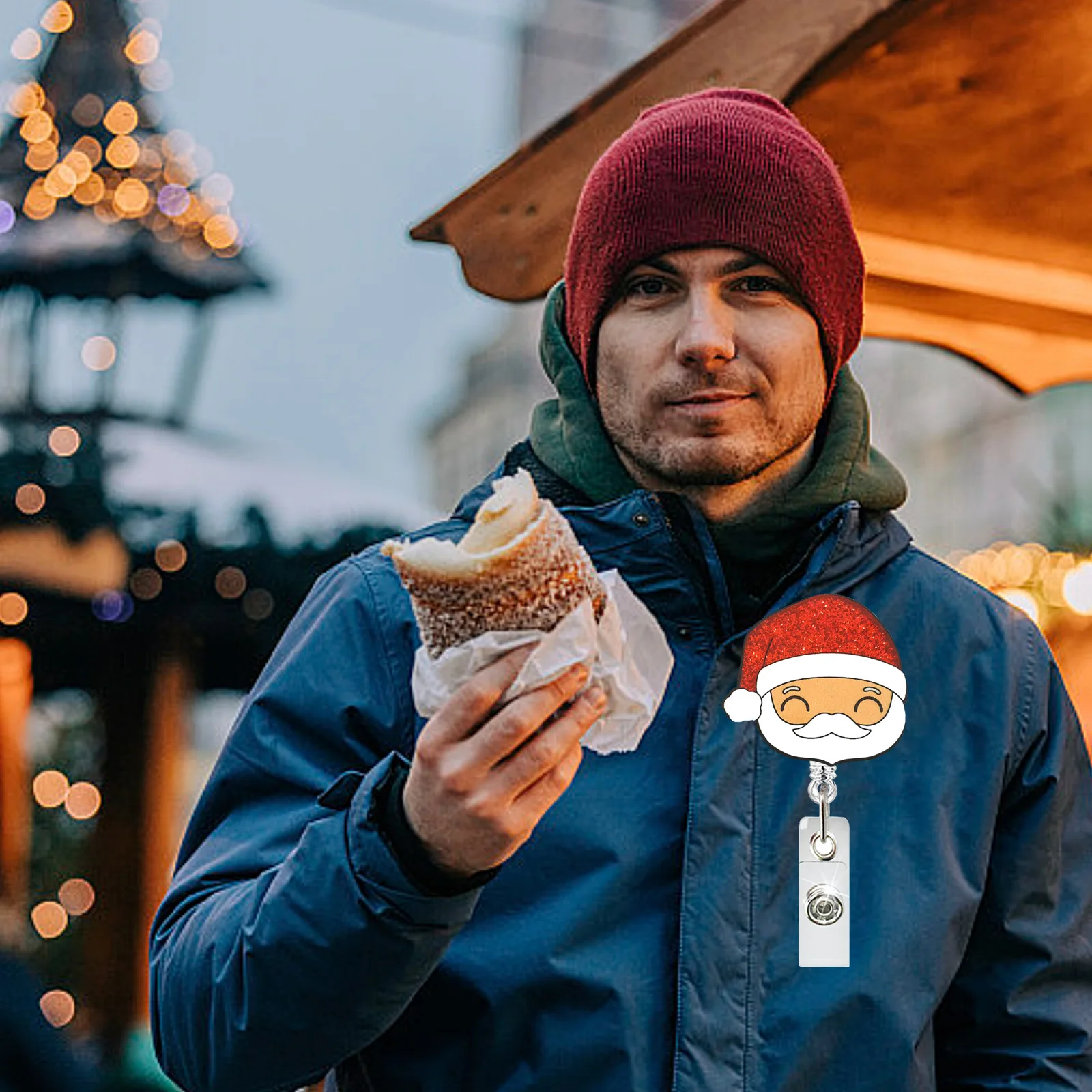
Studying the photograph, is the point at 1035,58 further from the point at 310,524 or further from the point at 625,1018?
the point at 310,524

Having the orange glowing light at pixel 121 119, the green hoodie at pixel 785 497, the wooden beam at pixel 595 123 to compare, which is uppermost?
the orange glowing light at pixel 121 119

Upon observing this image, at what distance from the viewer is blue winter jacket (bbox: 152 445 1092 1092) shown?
4.55 ft

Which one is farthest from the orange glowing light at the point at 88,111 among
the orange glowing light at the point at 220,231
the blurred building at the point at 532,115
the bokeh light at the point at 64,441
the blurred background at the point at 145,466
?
the blurred building at the point at 532,115

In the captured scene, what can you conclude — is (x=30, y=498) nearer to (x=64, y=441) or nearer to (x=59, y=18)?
(x=64, y=441)

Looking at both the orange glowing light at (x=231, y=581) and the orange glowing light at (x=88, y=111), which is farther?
the orange glowing light at (x=88, y=111)

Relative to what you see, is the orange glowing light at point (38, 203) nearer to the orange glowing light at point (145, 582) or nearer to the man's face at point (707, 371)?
the orange glowing light at point (145, 582)

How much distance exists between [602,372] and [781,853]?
0.56 metres

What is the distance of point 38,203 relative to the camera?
6164 mm

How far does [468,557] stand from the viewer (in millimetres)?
1358

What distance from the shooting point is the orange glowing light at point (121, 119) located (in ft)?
21.0

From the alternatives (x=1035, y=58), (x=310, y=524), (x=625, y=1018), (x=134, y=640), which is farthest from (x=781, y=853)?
(x=134, y=640)

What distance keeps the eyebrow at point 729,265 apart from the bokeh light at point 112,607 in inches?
170

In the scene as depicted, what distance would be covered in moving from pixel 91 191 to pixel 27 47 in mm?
889

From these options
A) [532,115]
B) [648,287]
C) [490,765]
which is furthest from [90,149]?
[532,115]
